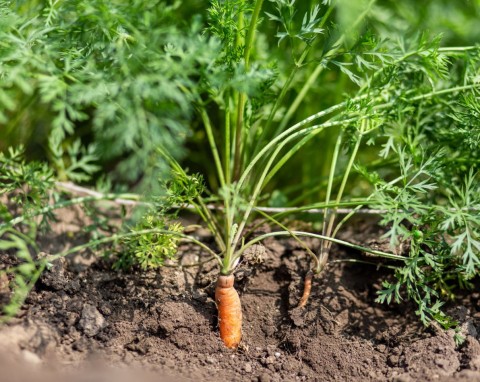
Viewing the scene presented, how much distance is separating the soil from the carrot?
0.03m

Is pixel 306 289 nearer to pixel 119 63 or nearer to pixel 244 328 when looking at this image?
pixel 244 328

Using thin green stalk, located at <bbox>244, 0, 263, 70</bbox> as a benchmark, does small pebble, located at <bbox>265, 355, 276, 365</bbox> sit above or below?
below

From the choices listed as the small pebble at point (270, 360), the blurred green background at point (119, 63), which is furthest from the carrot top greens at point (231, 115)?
the small pebble at point (270, 360)

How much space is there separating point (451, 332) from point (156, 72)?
111 cm

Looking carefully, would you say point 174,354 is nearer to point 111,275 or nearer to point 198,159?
point 111,275

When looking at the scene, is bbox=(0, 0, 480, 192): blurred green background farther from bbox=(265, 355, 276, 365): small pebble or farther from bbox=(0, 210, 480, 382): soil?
bbox=(265, 355, 276, 365): small pebble

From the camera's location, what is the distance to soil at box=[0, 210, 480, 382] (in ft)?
5.06

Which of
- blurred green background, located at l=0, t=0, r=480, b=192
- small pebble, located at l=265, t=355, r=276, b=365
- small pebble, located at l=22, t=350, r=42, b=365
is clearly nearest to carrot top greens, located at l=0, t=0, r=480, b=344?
blurred green background, located at l=0, t=0, r=480, b=192

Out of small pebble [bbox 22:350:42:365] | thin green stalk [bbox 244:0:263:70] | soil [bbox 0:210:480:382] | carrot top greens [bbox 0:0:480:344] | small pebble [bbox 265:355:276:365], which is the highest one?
thin green stalk [bbox 244:0:263:70]

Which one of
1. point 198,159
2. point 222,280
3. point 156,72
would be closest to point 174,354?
point 222,280

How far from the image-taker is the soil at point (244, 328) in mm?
1543

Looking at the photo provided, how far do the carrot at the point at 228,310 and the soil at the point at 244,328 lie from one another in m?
0.03

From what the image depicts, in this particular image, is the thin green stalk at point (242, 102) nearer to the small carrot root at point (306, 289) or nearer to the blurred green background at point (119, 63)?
the blurred green background at point (119, 63)

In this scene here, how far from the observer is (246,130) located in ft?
6.18
